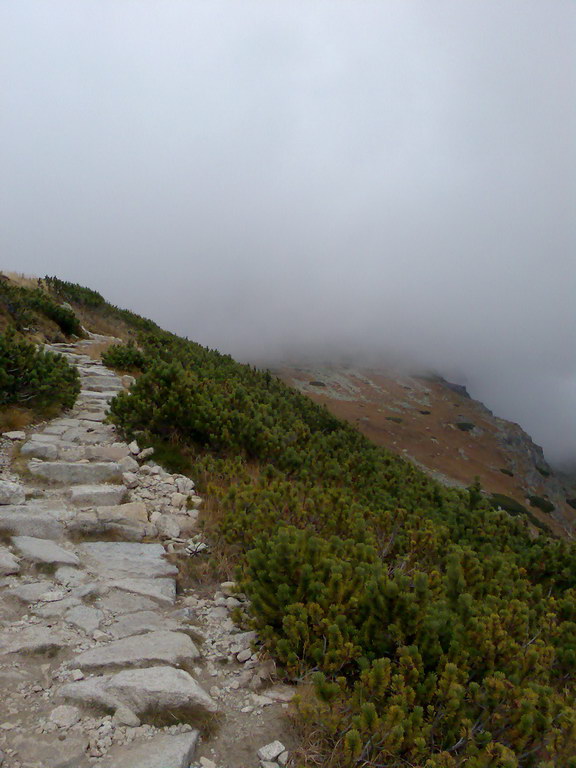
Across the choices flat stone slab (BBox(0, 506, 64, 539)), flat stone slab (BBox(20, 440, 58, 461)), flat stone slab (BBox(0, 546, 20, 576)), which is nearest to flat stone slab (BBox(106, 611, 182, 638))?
flat stone slab (BBox(0, 546, 20, 576))

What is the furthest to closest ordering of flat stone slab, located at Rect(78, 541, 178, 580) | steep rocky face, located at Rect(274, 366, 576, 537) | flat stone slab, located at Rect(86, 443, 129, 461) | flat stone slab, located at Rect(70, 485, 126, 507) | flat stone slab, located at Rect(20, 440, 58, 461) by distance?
steep rocky face, located at Rect(274, 366, 576, 537) < flat stone slab, located at Rect(86, 443, 129, 461) < flat stone slab, located at Rect(20, 440, 58, 461) < flat stone slab, located at Rect(70, 485, 126, 507) < flat stone slab, located at Rect(78, 541, 178, 580)

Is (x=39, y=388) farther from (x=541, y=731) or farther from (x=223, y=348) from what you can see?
(x=223, y=348)

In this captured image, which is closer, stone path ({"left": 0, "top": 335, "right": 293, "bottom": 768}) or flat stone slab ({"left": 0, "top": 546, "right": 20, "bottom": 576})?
stone path ({"left": 0, "top": 335, "right": 293, "bottom": 768})

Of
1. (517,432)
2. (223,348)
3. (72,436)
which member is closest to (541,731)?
(72,436)

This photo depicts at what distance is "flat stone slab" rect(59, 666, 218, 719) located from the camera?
9.05 feet

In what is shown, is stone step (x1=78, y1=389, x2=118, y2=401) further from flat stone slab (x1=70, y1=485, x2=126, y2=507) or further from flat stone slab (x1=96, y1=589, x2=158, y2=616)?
flat stone slab (x1=96, y1=589, x2=158, y2=616)

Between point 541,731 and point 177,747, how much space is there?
1.90 m

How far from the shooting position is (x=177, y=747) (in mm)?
2502

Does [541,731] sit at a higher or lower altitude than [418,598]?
lower

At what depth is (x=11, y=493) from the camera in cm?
523

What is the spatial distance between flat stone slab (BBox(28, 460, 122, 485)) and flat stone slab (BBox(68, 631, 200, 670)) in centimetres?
304

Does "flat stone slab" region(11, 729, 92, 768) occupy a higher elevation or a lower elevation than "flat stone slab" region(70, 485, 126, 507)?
lower

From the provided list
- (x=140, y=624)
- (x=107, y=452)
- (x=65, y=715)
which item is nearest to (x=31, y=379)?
(x=107, y=452)

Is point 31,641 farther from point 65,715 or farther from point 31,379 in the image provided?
point 31,379
